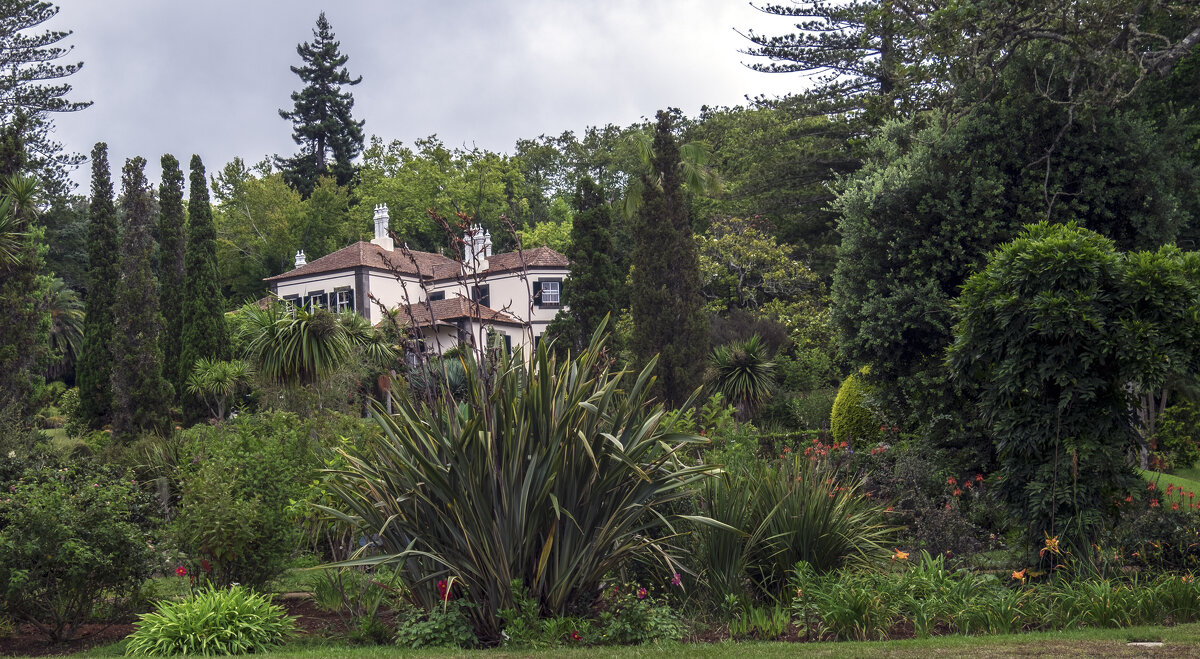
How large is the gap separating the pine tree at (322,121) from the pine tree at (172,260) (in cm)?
3441

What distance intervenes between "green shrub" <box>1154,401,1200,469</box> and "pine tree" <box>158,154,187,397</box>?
27.0 metres

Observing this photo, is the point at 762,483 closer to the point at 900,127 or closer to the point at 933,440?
the point at 933,440

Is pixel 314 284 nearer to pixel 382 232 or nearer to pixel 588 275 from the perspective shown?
pixel 382 232

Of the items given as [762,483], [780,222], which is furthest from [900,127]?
[780,222]

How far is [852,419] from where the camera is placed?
18.3 meters

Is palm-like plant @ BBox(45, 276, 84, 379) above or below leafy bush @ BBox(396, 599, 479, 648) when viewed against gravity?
above

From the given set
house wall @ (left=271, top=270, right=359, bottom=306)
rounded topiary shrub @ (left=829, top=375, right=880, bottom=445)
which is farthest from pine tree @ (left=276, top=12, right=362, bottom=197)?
rounded topiary shrub @ (left=829, top=375, right=880, bottom=445)

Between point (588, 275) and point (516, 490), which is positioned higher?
point (588, 275)

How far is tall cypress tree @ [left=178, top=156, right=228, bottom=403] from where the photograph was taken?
30.8 meters

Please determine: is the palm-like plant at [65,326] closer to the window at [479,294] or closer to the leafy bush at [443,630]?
the window at [479,294]

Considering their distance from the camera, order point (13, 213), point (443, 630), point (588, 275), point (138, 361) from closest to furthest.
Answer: point (443, 630), point (13, 213), point (138, 361), point (588, 275)

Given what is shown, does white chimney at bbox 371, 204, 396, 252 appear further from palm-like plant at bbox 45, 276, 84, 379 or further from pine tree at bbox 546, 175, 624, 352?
palm-like plant at bbox 45, 276, 84, 379

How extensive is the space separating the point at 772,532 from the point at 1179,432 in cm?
885

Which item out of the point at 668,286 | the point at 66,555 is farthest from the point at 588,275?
the point at 66,555
